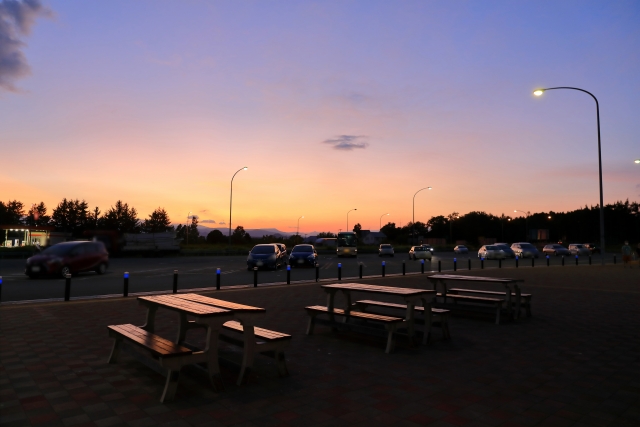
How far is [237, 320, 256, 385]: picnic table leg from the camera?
5.77m

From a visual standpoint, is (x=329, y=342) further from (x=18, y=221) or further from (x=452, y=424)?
(x=18, y=221)

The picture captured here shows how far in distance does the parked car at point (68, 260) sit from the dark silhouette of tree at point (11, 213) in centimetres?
9368

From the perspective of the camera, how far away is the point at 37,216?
11362cm

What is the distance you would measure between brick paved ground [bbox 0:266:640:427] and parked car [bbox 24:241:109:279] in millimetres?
12825

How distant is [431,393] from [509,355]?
2386mm

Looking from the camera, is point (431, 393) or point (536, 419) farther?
point (431, 393)

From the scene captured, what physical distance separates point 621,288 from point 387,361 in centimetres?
1399

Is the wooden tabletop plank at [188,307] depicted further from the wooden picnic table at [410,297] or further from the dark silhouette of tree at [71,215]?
the dark silhouette of tree at [71,215]

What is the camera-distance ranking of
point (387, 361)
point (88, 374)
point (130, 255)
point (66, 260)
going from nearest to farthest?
point (88, 374), point (387, 361), point (66, 260), point (130, 255)

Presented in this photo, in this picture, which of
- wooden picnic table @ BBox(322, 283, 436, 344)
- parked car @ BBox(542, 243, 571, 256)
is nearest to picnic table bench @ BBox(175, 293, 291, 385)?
wooden picnic table @ BBox(322, 283, 436, 344)

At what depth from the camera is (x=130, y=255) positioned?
5412 cm

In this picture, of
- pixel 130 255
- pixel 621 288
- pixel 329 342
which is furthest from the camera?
pixel 130 255

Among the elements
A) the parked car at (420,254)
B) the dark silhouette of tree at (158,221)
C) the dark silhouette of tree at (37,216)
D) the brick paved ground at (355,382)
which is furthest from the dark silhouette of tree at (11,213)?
the brick paved ground at (355,382)

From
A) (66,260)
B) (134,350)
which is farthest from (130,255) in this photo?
(134,350)
